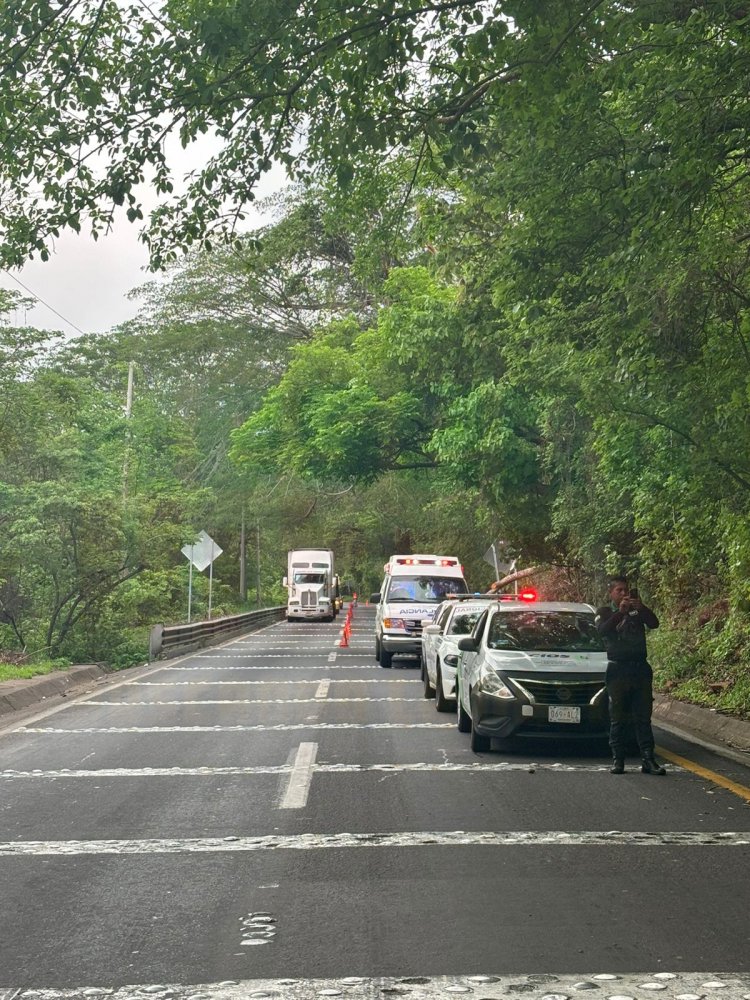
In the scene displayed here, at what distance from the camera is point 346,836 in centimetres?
870

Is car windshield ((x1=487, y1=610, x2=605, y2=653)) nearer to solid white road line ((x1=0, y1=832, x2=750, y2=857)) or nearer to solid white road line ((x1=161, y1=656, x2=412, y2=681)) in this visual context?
solid white road line ((x1=0, y1=832, x2=750, y2=857))

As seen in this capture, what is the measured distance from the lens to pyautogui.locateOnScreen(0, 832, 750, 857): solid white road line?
8.33 meters

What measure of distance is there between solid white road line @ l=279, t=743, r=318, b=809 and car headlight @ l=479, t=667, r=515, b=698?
1.88 meters

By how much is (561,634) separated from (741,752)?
88.9 inches

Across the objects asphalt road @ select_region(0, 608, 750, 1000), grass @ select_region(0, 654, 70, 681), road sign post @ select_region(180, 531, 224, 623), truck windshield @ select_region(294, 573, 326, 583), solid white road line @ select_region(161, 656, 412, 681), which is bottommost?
solid white road line @ select_region(161, 656, 412, 681)

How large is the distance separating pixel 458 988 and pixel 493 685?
7.57 meters

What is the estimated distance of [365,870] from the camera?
7.64 meters

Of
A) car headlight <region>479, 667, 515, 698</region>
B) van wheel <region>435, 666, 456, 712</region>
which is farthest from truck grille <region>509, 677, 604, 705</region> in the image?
van wheel <region>435, 666, 456, 712</region>

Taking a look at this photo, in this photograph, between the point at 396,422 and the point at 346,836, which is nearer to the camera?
the point at 346,836

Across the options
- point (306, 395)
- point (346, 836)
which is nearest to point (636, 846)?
point (346, 836)

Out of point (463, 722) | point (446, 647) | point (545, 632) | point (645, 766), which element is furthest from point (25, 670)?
point (645, 766)

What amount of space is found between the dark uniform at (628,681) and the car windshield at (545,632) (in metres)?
1.62

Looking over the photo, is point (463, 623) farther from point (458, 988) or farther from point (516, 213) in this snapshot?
point (458, 988)

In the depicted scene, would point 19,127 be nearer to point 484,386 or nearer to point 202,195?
point 202,195
